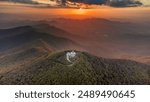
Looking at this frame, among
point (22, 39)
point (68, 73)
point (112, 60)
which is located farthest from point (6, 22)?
point (112, 60)

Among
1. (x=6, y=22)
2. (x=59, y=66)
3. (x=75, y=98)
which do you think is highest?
(x=6, y=22)

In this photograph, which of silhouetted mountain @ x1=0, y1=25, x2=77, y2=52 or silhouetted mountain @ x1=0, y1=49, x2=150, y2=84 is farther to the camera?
silhouetted mountain @ x1=0, y1=25, x2=77, y2=52

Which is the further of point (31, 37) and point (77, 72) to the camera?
point (31, 37)

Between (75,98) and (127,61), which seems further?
(127,61)

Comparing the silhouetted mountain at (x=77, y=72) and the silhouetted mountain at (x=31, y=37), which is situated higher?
the silhouetted mountain at (x=31, y=37)

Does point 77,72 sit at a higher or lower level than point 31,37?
lower

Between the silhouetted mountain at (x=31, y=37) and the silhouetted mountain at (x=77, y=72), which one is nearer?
the silhouetted mountain at (x=77, y=72)

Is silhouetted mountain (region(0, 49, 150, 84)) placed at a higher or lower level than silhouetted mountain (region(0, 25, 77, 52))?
lower

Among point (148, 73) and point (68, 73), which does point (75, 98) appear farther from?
point (148, 73)
